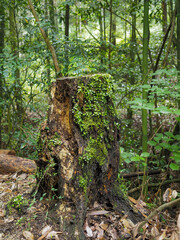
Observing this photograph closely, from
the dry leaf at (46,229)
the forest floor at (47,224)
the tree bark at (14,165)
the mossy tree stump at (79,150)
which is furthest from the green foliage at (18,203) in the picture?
the tree bark at (14,165)

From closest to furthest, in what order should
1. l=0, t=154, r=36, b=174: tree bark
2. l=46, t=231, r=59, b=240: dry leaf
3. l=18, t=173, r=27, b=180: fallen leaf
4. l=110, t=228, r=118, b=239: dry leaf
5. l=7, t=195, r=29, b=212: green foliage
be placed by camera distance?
l=46, t=231, r=59, b=240: dry leaf < l=110, t=228, r=118, b=239: dry leaf < l=7, t=195, r=29, b=212: green foliage < l=18, t=173, r=27, b=180: fallen leaf < l=0, t=154, r=36, b=174: tree bark

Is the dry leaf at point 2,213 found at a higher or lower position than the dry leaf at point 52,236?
higher

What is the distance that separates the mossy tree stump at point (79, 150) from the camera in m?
2.03

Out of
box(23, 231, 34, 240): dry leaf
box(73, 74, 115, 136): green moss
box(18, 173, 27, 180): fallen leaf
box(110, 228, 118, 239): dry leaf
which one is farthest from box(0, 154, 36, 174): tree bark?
box(110, 228, 118, 239): dry leaf

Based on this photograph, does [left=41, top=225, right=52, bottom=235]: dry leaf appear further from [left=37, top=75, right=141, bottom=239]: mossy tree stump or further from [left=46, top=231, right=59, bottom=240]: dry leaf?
[left=37, top=75, right=141, bottom=239]: mossy tree stump

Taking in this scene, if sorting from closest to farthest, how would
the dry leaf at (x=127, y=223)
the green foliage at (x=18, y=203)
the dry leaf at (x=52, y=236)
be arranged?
the dry leaf at (x=52, y=236), the dry leaf at (x=127, y=223), the green foliage at (x=18, y=203)

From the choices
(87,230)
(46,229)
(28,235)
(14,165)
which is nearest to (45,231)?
(46,229)

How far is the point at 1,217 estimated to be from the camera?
6.73 feet

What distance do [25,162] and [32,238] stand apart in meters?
1.97

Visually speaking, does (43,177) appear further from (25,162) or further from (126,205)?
(25,162)

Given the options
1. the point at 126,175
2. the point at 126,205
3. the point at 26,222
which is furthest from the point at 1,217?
the point at 126,175

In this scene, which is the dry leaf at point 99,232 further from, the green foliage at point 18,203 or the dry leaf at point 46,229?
the green foliage at point 18,203

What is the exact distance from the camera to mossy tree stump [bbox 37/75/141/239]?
203 cm

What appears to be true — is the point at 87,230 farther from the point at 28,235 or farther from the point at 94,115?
the point at 94,115
